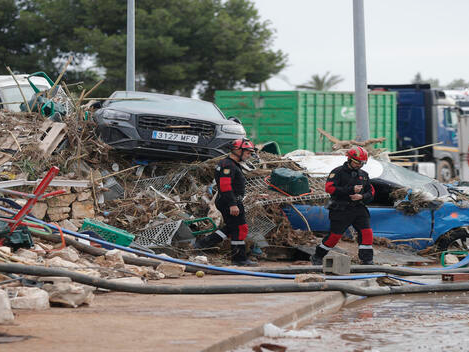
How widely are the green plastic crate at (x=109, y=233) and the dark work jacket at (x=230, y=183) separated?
1.33 m

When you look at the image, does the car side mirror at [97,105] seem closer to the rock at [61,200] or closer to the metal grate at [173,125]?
the metal grate at [173,125]

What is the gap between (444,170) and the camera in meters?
27.9

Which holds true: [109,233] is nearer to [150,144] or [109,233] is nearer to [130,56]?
[150,144]

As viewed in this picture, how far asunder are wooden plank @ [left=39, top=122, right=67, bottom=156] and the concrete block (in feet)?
14.6

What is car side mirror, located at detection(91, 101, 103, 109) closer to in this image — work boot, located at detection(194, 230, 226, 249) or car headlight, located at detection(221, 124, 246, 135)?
car headlight, located at detection(221, 124, 246, 135)

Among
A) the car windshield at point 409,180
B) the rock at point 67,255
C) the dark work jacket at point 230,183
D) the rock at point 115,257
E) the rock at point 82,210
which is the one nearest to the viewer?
the rock at point 67,255

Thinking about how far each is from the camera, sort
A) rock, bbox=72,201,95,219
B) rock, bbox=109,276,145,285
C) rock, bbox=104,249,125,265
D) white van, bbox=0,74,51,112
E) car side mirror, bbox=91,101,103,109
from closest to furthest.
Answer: rock, bbox=109,276,145,285
rock, bbox=104,249,125,265
rock, bbox=72,201,95,219
car side mirror, bbox=91,101,103,109
white van, bbox=0,74,51,112

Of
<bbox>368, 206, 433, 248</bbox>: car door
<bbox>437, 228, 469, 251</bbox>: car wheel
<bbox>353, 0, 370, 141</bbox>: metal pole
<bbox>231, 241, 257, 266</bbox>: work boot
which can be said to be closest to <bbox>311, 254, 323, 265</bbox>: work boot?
<bbox>231, 241, 257, 266</bbox>: work boot

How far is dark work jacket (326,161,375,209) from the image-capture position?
35.0 ft

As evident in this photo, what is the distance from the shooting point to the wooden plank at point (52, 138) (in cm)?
1159

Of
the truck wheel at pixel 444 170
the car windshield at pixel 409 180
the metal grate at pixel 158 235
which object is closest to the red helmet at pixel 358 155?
the car windshield at pixel 409 180

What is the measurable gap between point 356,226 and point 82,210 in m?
3.69

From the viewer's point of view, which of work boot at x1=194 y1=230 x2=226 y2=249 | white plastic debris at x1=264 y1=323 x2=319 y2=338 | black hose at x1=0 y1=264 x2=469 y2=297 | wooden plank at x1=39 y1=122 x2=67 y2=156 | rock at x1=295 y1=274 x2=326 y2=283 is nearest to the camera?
white plastic debris at x1=264 y1=323 x2=319 y2=338

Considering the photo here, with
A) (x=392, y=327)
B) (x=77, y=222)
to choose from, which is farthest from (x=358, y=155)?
(x=392, y=327)
